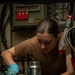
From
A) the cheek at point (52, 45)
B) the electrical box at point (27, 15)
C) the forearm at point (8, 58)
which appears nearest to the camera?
the cheek at point (52, 45)

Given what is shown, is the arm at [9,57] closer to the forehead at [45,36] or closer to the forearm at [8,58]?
the forearm at [8,58]

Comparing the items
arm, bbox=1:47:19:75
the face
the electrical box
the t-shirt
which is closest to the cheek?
the face

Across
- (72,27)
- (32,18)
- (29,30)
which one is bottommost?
(29,30)

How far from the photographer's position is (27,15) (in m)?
2.85

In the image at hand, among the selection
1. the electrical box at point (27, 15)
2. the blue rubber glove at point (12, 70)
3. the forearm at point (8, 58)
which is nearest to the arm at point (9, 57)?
the forearm at point (8, 58)

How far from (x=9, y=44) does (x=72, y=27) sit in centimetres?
219

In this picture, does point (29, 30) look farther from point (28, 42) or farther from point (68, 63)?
point (68, 63)

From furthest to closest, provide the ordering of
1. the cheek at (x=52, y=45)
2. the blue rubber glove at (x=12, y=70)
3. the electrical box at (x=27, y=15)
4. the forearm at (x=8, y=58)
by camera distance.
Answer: the electrical box at (x=27, y=15) → the forearm at (x=8, y=58) → the cheek at (x=52, y=45) → the blue rubber glove at (x=12, y=70)

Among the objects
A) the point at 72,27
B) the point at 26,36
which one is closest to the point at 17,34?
the point at 26,36

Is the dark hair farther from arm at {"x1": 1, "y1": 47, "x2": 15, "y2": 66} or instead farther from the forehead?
arm at {"x1": 1, "y1": 47, "x2": 15, "y2": 66}

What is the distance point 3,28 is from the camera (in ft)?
9.89

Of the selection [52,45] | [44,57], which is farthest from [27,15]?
[52,45]

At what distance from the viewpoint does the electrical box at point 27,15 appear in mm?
2799

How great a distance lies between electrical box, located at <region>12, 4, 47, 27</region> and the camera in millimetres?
2799
